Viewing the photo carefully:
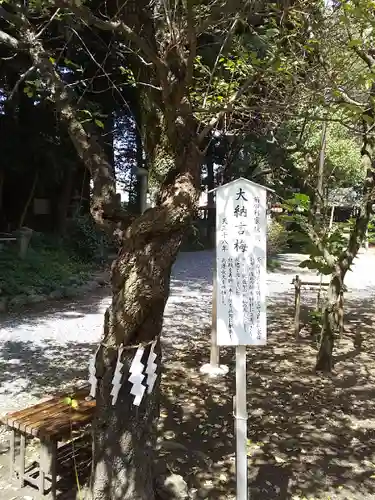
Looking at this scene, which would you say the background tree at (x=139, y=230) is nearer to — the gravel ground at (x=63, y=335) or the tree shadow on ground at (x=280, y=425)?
the tree shadow on ground at (x=280, y=425)

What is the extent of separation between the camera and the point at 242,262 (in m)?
3.00

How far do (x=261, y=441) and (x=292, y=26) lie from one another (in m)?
4.97

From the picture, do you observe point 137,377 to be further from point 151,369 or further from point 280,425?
point 280,425

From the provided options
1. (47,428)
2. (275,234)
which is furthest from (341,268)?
(275,234)

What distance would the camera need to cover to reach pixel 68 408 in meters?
3.72

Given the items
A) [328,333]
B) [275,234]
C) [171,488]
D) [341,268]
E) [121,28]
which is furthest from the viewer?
[275,234]

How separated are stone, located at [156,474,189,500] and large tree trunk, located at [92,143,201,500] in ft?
0.95

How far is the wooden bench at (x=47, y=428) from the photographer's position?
330 centimetres

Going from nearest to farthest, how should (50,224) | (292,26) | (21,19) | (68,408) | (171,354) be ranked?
(21,19) < (68,408) < (292,26) < (171,354) < (50,224)

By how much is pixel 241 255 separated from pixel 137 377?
0.95 meters

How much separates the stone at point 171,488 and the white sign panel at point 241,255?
48.7 inches

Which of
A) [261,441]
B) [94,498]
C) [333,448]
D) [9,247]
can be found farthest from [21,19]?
[9,247]

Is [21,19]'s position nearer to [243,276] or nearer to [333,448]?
[243,276]

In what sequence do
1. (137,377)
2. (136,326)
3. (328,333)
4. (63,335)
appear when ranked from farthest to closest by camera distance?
(63,335) → (328,333) → (136,326) → (137,377)
